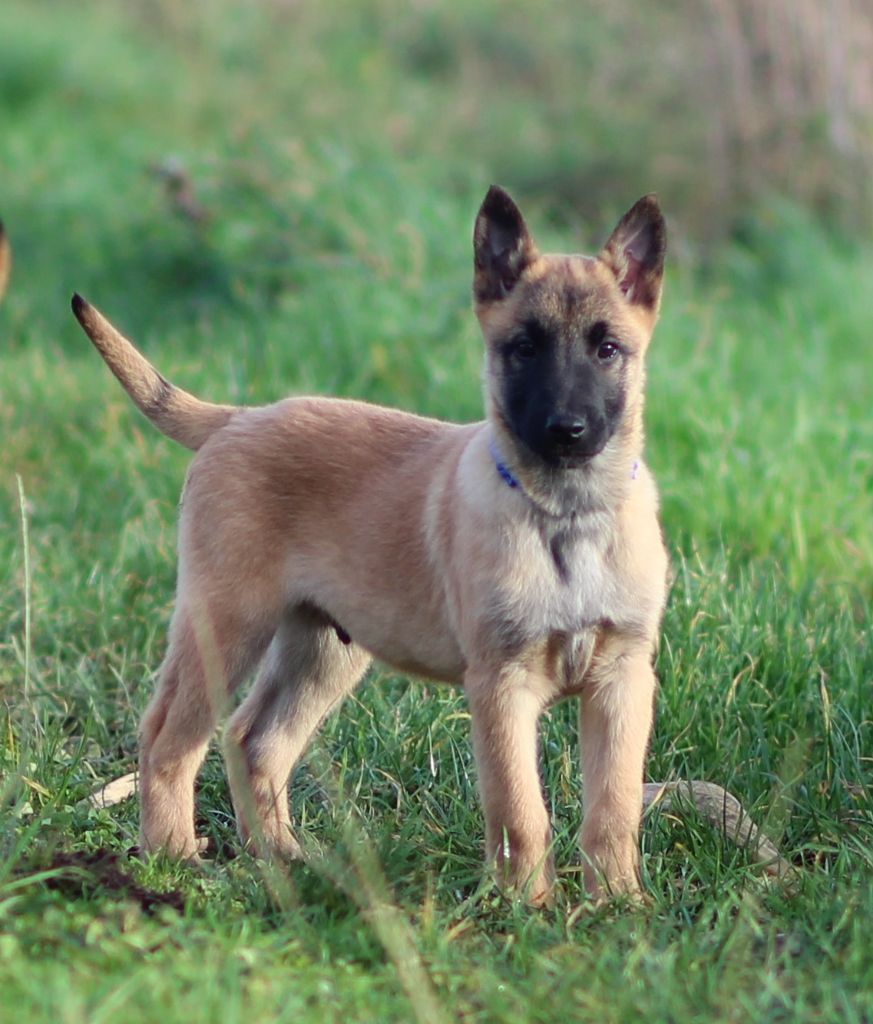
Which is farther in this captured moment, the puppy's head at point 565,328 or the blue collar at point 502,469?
the blue collar at point 502,469

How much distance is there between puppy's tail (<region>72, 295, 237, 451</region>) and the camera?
4.20 meters

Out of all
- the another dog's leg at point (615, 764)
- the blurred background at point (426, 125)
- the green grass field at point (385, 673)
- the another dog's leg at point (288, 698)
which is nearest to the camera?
the green grass field at point (385, 673)

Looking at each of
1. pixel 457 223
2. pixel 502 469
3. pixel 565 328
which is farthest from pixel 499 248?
pixel 457 223

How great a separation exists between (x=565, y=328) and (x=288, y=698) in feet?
4.19

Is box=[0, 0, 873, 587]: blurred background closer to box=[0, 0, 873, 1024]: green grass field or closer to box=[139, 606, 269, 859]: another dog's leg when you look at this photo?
box=[0, 0, 873, 1024]: green grass field

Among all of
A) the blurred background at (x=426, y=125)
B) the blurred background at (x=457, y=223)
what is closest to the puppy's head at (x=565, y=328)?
the blurred background at (x=457, y=223)

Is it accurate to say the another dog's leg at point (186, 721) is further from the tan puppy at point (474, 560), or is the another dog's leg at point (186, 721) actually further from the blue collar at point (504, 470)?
the blue collar at point (504, 470)

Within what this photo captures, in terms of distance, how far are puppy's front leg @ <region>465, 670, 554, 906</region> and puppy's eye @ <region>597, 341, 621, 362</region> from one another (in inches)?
29.4

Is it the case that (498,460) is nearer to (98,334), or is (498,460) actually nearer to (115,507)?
(98,334)

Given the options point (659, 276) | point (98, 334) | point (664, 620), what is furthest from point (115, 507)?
point (659, 276)

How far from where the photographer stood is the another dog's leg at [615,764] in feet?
11.8

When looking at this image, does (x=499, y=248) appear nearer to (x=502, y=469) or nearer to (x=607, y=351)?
(x=607, y=351)

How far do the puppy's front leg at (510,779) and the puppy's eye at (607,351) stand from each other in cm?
75

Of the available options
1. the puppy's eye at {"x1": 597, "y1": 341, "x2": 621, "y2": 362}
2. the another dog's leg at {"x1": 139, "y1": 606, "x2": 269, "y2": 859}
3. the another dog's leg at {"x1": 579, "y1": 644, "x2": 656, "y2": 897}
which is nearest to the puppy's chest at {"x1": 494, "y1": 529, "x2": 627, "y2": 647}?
the another dog's leg at {"x1": 579, "y1": 644, "x2": 656, "y2": 897}
